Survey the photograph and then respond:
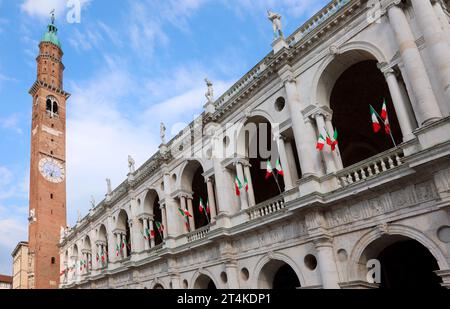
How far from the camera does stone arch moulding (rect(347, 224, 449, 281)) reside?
1087 cm

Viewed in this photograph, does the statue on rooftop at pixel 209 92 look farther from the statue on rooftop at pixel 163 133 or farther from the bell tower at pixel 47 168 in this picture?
the bell tower at pixel 47 168

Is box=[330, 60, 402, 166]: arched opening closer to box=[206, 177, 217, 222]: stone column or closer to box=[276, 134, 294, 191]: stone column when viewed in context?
box=[276, 134, 294, 191]: stone column

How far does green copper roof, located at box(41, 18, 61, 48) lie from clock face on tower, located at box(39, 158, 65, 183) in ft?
66.0

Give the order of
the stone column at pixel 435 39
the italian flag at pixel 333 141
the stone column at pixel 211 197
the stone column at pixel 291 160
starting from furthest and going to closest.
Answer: the stone column at pixel 211 197 → the stone column at pixel 291 160 → the italian flag at pixel 333 141 → the stone column at pixel 435 39

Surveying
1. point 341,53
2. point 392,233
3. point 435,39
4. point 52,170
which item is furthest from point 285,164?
point 52,170

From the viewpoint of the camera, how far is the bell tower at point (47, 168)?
47062mm

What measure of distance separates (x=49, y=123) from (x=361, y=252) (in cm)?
4981

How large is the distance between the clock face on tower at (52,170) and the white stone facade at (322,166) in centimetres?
2968

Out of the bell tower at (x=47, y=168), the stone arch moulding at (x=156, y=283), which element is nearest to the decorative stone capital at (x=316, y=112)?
the stone arch moulding at (x=156, y=283)

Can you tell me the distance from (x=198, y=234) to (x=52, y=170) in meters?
36.6

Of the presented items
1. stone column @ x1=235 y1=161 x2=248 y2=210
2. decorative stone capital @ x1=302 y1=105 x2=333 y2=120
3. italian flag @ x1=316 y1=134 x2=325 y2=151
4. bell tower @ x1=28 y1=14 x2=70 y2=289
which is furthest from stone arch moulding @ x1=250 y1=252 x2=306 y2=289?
bell tower @ x1=28 y1=14 x2=70 y2=289

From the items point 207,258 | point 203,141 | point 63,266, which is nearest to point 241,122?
point 203,141

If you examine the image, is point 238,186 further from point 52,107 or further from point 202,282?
point 52,107

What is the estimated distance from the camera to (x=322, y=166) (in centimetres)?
1534
